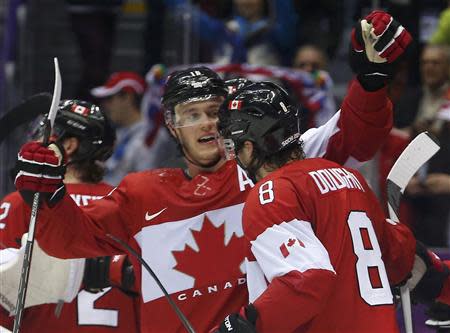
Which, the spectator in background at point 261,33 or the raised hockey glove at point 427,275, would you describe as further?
the spectator in background at point 261,33

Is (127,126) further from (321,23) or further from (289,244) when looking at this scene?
(289,244)

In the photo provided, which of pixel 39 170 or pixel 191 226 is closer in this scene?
pixel 39 170

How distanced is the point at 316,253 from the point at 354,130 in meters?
0.74

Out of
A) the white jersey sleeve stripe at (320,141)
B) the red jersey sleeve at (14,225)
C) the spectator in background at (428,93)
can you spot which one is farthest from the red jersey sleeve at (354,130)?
the spectator in background at (428,93)

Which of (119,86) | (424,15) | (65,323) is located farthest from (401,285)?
(119,86)

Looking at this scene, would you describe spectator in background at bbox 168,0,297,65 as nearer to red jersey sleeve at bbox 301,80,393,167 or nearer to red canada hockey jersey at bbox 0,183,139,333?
red canada hockey jersey at bbox 0,183,139,333

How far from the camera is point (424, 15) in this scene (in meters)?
6.13

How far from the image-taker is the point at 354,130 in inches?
150

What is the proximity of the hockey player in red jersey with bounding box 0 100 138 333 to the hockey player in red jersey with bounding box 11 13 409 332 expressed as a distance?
0.87 ft

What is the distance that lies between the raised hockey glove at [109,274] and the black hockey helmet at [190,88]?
1.60ft

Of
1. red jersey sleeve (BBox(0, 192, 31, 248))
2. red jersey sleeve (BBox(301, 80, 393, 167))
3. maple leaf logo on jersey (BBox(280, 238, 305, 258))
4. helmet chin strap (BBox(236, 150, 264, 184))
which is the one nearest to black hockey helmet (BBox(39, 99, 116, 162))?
red jersey sleeve (BBox(0, 192, 31, 248))

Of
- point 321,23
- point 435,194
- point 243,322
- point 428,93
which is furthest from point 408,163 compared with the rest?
point 321,23

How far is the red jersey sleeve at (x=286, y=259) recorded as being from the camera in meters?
3.14

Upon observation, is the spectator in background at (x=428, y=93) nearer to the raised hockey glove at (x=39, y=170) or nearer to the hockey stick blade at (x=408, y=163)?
the hockey stick blade at (x=408, y=163)
